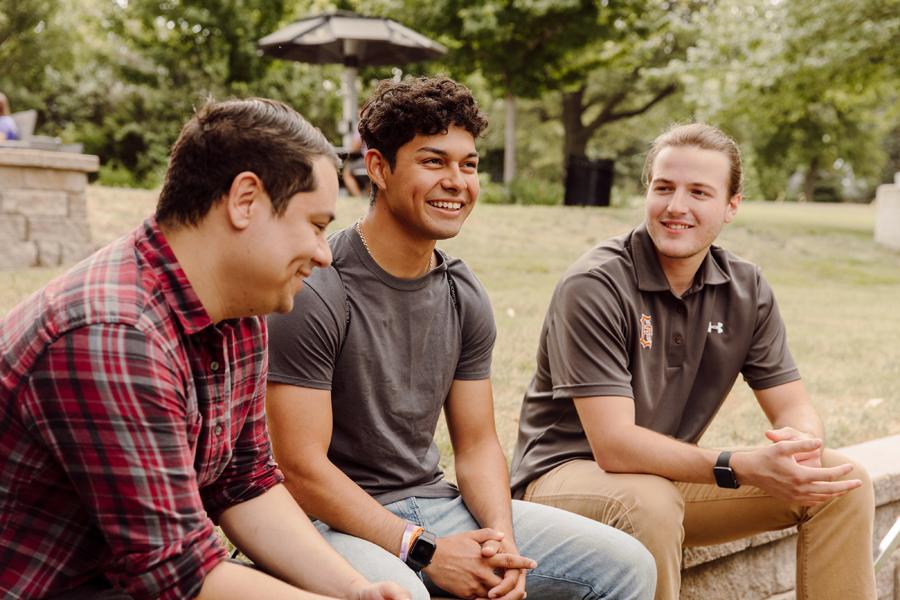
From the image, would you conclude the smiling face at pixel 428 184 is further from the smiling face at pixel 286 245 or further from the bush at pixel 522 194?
the bush at pixel 522 194

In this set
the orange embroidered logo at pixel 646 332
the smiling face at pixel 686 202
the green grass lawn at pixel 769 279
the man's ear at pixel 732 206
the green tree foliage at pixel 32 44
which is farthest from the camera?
the green tree foliage at pixel 32 44

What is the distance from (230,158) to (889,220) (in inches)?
595

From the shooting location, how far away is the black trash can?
1528 cm

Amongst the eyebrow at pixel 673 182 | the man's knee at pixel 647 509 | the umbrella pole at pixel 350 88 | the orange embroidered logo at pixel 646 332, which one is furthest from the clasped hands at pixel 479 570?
the umbrella pole at pixel 350 88

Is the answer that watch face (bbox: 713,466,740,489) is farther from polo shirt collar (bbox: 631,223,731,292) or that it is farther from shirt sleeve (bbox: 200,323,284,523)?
shirt sleeve (bbox: 200,323,284,523)

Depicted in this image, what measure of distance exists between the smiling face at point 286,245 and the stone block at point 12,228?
20.4ft

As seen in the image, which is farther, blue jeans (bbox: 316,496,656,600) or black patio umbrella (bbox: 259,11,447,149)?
black patio umbrella (bbox: 259,11,447,149)

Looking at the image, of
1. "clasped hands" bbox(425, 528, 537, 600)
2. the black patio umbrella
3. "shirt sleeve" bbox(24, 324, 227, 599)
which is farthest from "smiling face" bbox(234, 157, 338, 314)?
the black patio umbrella

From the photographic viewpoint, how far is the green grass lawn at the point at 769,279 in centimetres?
495

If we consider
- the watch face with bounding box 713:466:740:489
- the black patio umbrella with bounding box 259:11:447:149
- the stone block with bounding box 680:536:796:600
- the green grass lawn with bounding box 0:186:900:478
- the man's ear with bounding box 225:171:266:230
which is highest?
the black patio umbrella with bounding box 259:11:447:149

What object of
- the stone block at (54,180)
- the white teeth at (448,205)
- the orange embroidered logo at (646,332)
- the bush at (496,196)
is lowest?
the bush at (496,196)

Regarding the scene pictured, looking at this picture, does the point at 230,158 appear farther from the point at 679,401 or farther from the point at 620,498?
the point at 679,401

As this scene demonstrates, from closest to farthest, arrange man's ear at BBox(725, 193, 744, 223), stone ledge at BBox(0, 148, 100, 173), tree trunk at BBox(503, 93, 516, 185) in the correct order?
1. man's ear at BBox(725, 193, 744, 223)
2. stone ledge at BBox(0, 148, 100, 173)
3. tree trunk at BBox(503, 93, 516, 185)

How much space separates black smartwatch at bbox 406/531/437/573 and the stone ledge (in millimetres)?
5672
